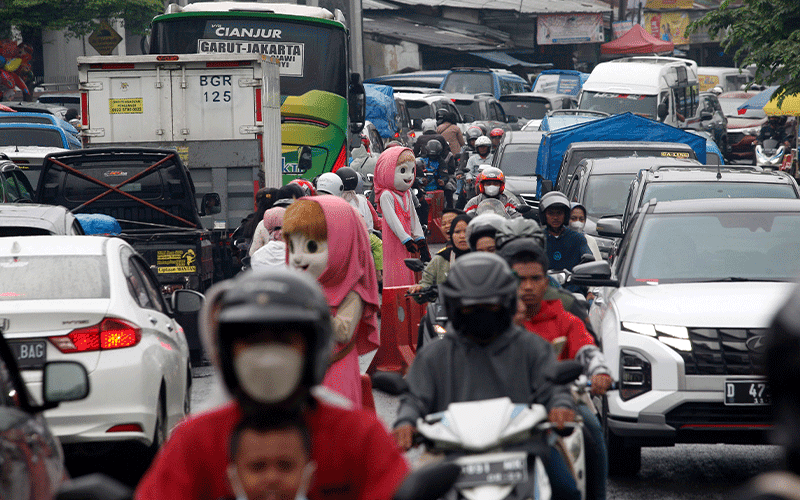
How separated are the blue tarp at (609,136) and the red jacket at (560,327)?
14102 mm

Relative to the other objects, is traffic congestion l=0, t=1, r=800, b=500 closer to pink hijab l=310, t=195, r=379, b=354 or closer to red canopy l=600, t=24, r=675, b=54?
pink hijab l=310, t=195, r=379, b=354

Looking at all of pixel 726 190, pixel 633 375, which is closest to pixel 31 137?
pixel 726 190

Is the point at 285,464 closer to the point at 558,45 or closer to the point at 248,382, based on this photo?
the point at 248,382

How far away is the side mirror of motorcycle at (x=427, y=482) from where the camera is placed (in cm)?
274

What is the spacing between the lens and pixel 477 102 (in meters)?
35.4

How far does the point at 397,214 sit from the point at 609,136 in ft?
31.1

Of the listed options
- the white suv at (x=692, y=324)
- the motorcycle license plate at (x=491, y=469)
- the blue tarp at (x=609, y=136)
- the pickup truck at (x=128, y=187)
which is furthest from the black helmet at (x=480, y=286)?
the blue tarp at (x=609, y=136)

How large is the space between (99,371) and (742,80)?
50.5m

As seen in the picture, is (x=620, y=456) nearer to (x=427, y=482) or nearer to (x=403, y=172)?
(x=403, y=172)

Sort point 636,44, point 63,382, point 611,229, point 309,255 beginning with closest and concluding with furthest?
point 63,382 → point 309,255 → point 611,229 → point 636,44

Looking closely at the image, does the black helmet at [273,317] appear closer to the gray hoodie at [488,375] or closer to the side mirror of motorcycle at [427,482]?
the side mirror of motorcycle at [427,482]

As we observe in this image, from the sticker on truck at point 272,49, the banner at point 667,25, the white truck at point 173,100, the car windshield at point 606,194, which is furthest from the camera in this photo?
the banner at point 667,25

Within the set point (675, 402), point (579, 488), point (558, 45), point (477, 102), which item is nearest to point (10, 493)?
point (579, 488)

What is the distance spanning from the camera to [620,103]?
97.3ft
